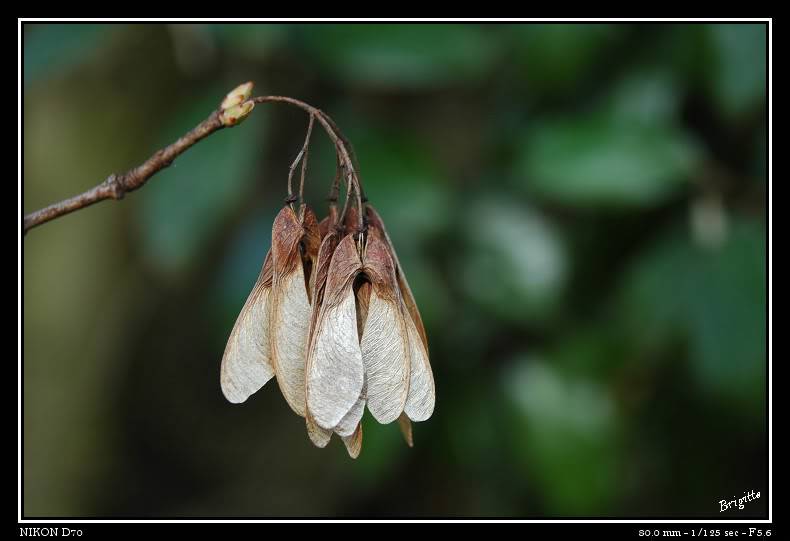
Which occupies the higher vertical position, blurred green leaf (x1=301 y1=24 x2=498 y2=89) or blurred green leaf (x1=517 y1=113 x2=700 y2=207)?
blurred green leaf (x1=301 y1=24 x2=498 y2=89)

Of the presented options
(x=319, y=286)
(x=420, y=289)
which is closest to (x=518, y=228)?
(x=420, y=289)

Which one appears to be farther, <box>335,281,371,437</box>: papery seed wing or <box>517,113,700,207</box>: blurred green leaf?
<box>517,113,700,207</box>: blurred green leaf

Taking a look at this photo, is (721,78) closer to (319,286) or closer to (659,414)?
(659,414)

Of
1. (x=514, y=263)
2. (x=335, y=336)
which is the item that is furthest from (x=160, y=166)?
(x=514, y=263)

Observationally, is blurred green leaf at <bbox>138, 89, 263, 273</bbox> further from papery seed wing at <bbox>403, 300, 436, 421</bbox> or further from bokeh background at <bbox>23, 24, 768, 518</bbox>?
papery seed wing at <bbox>403, 300, 436, 421</bbox>

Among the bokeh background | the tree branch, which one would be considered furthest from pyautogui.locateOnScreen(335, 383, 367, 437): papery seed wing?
the bokeh background
